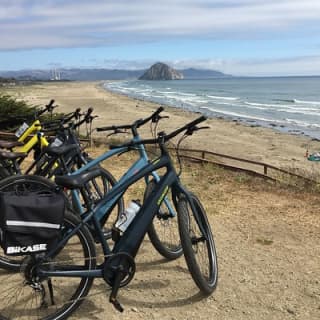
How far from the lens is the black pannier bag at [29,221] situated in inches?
116

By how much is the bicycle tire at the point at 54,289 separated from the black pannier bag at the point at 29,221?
161mm

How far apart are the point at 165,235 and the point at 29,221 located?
1.99 metres

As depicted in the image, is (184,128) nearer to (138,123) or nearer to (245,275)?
(138,123)

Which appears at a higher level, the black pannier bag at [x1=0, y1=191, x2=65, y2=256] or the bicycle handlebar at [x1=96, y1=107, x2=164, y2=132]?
the bicycle handlebar at [x1=96, y1=107, x2=164, y2=132]

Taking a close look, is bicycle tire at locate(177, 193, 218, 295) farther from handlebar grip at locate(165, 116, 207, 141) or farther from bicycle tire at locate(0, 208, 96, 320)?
bicycle tire at locate(0, 208, 96, 320)

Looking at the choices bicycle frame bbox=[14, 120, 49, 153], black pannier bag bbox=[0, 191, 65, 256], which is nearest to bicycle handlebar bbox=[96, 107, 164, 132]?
bicycle frame bbox=[14, 120, 49, 153]

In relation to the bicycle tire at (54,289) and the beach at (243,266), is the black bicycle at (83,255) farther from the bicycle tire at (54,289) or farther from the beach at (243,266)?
the beach at (243,266)

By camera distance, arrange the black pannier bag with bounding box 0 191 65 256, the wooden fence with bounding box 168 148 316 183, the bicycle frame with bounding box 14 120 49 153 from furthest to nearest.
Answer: the wooden fence with bounding box 168 148 316 183 < the bicycle frame with bounding box 14 120 49 153 < the black pannier bag with bounding box 0 191 65 256

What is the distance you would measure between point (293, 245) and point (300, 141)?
67.9 ft

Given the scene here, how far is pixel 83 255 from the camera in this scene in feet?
11.0

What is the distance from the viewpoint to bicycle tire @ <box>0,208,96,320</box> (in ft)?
10.7

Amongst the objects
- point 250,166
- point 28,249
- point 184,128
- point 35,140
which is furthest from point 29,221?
point 250,166

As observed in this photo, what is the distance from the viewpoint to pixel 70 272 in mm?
3324

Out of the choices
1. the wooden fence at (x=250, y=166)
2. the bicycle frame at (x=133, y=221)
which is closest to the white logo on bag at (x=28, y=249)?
the bicycle frame at (x=133, y=221)
